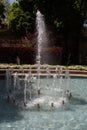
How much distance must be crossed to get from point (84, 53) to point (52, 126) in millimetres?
20758

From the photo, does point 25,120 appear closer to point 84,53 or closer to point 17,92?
point 17,92

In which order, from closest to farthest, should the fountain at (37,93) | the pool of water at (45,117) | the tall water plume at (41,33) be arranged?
1. the pool of water at (45,117)
2. the fountain at (37,93)
3. the tall water plume at (41,33)

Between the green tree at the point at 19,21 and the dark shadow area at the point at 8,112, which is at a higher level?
the green tree at the point at 19,21

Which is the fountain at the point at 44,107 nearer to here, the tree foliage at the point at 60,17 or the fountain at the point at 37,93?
the fountain at the point at 37,93

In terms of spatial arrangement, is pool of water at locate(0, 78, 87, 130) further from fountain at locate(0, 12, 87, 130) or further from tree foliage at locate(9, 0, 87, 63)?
tree foliage at locate(9, 0, 87, 63)

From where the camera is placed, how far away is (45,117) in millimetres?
8617

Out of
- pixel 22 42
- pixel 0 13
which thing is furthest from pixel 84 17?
pixel 0 13

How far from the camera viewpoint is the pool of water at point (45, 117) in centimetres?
771

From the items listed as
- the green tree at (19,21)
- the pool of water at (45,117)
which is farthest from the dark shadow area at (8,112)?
the green tree at (19,21)

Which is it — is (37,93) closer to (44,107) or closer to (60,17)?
(44,107)

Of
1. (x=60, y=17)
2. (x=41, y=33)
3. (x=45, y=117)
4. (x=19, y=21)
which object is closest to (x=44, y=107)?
(x=45, y=117)

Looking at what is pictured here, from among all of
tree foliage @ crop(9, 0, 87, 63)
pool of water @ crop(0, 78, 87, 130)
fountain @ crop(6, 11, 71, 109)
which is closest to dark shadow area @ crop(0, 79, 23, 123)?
pool of water @ crop(0, 78, 87, 130)

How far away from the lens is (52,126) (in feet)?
25.4

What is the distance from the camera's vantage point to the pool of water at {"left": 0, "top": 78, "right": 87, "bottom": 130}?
771cm
